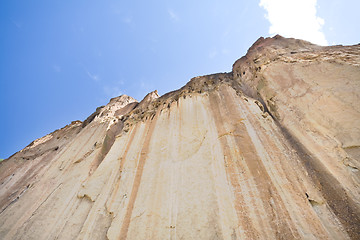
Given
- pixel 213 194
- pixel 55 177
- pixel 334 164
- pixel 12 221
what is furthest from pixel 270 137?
pixel 12 221

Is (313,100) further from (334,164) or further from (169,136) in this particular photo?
(169,136)

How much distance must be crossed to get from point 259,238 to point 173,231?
2.25 meters

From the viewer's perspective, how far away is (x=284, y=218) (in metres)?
4.11

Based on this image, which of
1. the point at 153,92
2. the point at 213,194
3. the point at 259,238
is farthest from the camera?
the point at 153,92

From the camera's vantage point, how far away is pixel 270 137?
638 cm

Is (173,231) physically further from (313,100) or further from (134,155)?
(313,100)

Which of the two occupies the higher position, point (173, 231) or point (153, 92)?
point (153, 92)

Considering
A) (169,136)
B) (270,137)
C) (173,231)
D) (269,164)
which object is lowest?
(173,231)

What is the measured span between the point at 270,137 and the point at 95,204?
7307 mm

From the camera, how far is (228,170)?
564 centimetres

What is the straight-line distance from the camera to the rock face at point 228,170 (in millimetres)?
4496

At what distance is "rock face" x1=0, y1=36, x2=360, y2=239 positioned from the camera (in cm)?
450

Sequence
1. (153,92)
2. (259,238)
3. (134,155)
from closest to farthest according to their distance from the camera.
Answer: (259,238), (134,155), (153,92)

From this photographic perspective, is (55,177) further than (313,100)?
Yes
